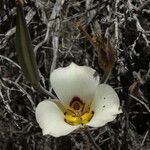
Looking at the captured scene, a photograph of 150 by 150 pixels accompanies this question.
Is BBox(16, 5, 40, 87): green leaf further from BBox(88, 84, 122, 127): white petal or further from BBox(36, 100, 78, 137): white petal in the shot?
BBox(88, 84, 122, 127): white petal

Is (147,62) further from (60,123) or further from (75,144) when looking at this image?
(60,123)

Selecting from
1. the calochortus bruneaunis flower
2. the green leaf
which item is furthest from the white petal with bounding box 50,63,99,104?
the green leaf

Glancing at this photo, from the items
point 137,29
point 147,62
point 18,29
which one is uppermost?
point 18,29

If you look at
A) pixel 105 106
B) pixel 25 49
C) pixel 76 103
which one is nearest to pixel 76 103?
pixel 76 103

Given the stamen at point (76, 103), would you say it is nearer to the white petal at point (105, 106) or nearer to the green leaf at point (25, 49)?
the white petal at point (105, 106)

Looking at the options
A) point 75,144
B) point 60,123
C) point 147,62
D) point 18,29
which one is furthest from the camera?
point 147,62

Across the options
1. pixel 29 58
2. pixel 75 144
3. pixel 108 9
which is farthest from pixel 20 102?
pixel 29 58

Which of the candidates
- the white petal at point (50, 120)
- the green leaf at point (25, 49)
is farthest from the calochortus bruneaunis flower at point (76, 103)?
the green leaf at point (25, 49)

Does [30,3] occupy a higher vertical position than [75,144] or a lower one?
higher
